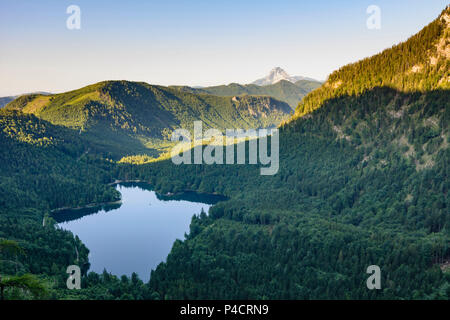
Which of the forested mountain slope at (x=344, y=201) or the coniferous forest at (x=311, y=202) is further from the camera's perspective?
the forested mountain slope at (x=344, y=201)

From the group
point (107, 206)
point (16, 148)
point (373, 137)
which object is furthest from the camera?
point (16, 148)

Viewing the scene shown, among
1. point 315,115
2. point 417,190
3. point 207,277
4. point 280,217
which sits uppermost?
point 315,115

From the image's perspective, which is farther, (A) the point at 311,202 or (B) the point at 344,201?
(A) the point at 311,202

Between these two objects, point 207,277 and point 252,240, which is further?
point 252,240

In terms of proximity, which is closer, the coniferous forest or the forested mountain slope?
the coniferous forest

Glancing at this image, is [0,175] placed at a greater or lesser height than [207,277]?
greater

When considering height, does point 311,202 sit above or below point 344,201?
below

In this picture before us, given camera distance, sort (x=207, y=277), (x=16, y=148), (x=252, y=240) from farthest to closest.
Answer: (x=16, y=148) < (x=252, y=240) < (x=207, y=277)
